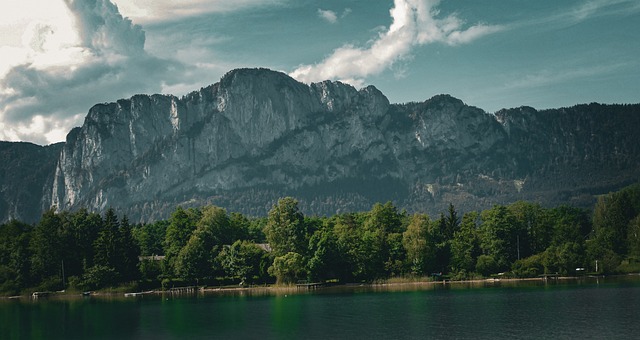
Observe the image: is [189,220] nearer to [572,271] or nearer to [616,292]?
[572,271]

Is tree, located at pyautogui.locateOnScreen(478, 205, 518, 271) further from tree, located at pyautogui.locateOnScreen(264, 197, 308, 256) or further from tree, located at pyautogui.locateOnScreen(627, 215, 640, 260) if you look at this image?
tree, located at pyautogui.locateOnScreen(264, 197, 308, 256)

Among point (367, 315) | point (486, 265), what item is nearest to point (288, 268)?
point (486, 265)

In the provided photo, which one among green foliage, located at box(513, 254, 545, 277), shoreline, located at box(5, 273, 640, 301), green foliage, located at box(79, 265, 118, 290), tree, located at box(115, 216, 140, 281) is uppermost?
tree, located at box(115, 216, 140, 281)

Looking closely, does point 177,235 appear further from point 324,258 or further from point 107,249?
point 324,258

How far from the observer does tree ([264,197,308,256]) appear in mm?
143250

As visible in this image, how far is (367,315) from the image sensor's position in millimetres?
81188

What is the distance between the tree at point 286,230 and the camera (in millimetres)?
143250

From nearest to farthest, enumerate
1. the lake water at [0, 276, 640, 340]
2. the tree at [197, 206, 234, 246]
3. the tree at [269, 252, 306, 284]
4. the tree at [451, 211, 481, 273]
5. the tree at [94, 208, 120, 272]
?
the lake water at [0, 276, 640, 340] → the tree at [269, 252, 306, 284] → the tree at [451, 211, 481, 273] → the tree at [94, 208, 120, 272] → the tree at [197, 206, 234, 246]

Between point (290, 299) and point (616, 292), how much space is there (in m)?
47.3

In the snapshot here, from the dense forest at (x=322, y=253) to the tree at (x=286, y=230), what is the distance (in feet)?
0.70

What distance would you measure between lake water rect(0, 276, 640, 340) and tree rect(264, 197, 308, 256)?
22.6 metres

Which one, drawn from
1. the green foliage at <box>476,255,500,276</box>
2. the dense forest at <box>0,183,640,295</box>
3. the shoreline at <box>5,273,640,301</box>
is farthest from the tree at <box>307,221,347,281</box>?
the green foliage at <box>476,255,500,276</box>

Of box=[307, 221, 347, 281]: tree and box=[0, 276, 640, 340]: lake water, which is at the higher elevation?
box=[307, 221, 347, 281]: tree

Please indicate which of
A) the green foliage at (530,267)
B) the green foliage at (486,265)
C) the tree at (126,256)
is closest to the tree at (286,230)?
the tree at (126,256)
